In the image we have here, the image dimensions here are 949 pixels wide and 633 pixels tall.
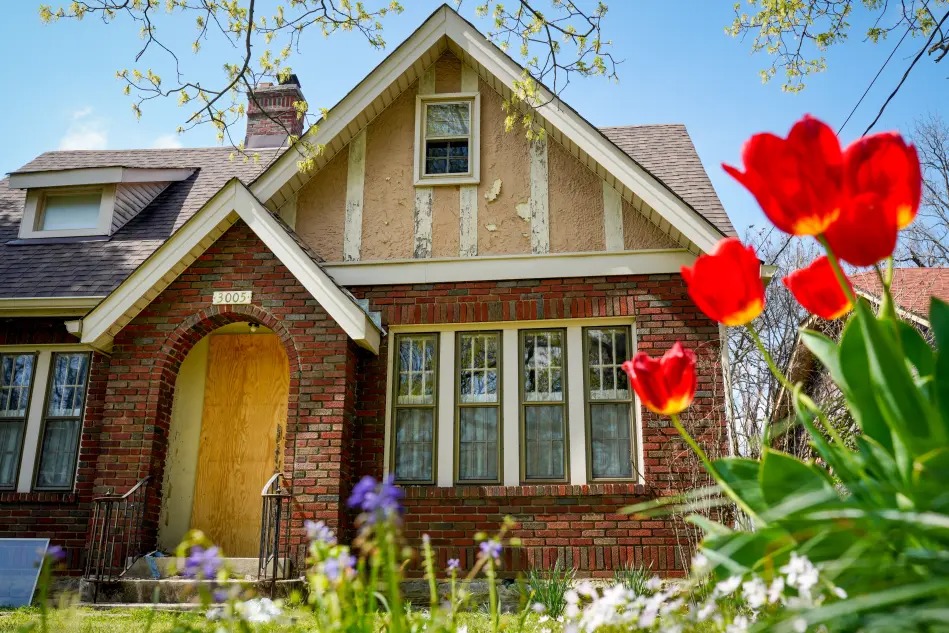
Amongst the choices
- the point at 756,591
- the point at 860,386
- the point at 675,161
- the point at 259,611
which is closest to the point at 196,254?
the point at 675,161

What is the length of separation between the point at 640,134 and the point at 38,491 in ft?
31.1

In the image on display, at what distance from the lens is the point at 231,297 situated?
839 cm

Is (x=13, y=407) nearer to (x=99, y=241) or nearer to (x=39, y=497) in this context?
(x=39, y=497)

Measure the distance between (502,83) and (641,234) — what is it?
7.99 ft

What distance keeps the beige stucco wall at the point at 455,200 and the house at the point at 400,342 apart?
0.08 feet

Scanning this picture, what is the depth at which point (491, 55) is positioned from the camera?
909 cm

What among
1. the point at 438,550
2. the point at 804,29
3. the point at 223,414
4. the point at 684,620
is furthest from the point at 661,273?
the point at 684,620

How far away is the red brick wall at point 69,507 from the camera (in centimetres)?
868


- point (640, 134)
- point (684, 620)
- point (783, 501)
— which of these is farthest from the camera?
point (640, 134)

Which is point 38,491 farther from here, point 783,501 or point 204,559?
point 783,501

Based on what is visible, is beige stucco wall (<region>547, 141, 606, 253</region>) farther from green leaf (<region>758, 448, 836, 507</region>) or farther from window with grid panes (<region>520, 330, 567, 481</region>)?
green leaf (<region>758, 448, 836, 507</region>)

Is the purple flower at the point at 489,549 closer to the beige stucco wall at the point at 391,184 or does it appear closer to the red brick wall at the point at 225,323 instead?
the red brick wall at the point at 225,323

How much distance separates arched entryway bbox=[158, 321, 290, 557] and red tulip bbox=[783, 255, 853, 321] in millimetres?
7381

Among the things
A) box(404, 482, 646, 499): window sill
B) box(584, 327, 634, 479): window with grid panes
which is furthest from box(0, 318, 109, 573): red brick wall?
box(584, 327, 634, 479): window with grid panes
